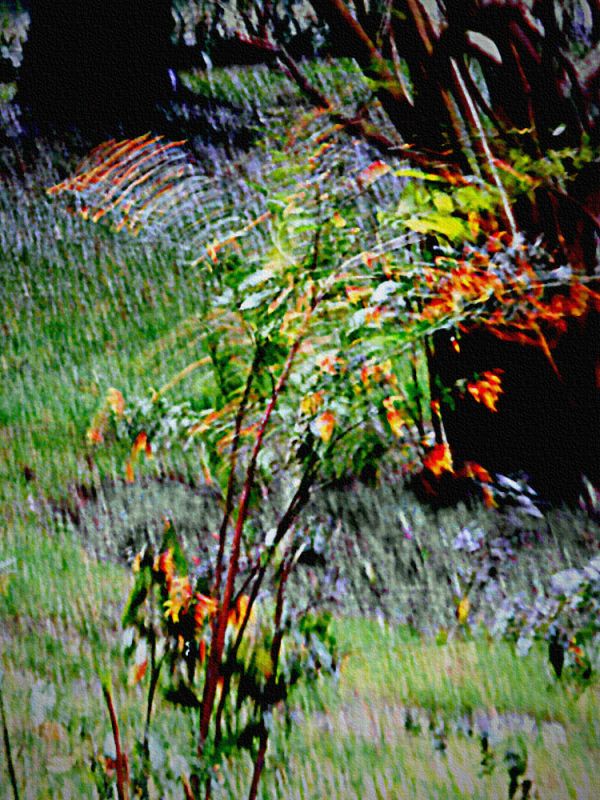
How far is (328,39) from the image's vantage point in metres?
1.38

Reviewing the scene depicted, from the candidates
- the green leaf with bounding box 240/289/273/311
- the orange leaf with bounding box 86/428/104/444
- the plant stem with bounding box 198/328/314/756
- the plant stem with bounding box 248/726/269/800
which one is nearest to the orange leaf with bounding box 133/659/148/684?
the plant stem with bounding box 198/328/314/756

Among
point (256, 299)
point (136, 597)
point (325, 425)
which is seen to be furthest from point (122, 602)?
point (256, 299)

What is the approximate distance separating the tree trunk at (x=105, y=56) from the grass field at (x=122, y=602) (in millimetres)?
137

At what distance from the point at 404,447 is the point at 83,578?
2.06 ft

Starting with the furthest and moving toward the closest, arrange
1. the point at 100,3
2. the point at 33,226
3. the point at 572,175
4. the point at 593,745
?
the point at 33,226 < the point at 100,3 < the point at 572,175 < the point at 593,745

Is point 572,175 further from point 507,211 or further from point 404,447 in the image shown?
point 404,447

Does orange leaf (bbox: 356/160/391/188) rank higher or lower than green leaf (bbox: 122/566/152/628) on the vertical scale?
higher

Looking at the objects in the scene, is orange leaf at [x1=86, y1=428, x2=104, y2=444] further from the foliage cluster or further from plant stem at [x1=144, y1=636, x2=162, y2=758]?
plant stem at [x1=144, y1=636, x2=162, y2=758]

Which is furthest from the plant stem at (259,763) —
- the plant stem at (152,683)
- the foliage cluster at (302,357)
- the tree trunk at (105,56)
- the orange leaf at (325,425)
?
the tree trunk at (105,56)

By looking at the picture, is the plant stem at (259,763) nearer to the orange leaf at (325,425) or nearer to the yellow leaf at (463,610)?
the yellow leaf at (463,610)

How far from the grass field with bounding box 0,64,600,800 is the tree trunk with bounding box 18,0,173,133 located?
5.4 inches

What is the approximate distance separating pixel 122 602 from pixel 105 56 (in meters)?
1.02

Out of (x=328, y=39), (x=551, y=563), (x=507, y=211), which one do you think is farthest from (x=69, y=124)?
(x=551, y=563)

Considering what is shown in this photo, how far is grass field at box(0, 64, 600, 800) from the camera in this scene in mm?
1232
